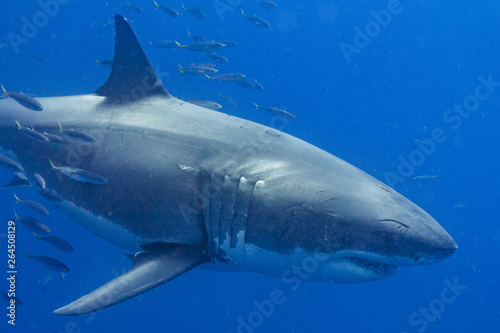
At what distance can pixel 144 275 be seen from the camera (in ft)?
9.34

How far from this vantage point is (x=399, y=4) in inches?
2399

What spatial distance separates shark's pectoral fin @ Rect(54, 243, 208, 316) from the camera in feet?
8.57

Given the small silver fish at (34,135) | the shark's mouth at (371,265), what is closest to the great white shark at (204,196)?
the shark's mouth at (371,265)

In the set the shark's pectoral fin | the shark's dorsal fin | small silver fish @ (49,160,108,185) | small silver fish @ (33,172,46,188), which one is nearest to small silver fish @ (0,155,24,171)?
small silver fish @ (33,172,46,188)

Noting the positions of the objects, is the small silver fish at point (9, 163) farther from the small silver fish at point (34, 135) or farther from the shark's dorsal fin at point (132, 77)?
the shark's dorsal fin at point (132, 77)

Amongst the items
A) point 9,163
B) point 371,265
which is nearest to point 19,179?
point 9,163

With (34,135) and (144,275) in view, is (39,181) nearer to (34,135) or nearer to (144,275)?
(34,135)

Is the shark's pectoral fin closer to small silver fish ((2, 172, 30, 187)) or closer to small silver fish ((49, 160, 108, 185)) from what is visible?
small silver fish ((49, 160, 108, 185))

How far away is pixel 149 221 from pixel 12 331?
13.9 metres

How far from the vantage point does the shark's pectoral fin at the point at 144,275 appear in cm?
261

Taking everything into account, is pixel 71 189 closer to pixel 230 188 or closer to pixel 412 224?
pixel 230 188

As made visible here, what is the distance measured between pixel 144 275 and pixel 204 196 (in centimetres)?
78

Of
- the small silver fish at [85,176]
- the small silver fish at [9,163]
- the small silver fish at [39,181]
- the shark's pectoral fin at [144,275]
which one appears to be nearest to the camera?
the shark's pectoral fin at [144,275]

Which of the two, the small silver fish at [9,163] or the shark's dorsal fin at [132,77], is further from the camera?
the small silver fish at [9,163]
